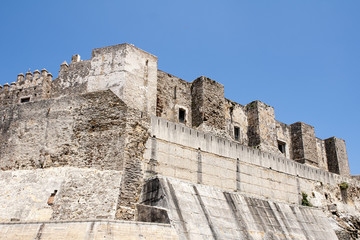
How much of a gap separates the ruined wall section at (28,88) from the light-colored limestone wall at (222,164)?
21.2ft

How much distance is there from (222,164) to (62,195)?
20.9 feet

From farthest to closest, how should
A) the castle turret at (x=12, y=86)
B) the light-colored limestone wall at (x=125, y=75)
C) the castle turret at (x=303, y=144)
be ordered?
the castle turret at (x=303, y=144) < the castle turret at (x=12, y=86) < the light-colored limestone wall at (x=125, y=75)

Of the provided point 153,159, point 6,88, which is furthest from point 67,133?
point 6,88

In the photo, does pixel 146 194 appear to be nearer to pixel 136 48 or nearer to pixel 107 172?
pixel 107 172

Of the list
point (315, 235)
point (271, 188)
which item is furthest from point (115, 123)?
point (315, 235)

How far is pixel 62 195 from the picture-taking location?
1256 cm

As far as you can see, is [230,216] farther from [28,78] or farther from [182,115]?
[28,78]

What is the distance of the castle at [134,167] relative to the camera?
471 inches

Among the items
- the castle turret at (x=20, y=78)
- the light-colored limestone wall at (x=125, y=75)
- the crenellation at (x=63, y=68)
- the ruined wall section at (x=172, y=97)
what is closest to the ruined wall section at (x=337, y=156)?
the ruined wall section at (x=172, y=97)

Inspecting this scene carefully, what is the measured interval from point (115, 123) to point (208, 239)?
480 centimetres

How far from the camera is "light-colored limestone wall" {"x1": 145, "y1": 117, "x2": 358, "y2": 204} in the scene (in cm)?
1438

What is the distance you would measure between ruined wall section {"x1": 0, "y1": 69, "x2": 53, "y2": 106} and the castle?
0.18 feet

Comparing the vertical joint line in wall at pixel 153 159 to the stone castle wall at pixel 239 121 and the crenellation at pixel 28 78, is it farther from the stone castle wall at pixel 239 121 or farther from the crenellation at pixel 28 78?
the crenellation at pixel 28 78

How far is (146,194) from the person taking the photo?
41.5ft
